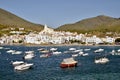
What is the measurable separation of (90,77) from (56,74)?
10210 mm

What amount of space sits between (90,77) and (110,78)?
467 cm

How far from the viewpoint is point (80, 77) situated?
73.2 m

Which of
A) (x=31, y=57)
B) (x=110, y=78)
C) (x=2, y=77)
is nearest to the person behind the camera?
(x=110, y=78)

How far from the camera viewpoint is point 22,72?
84750 millimetres

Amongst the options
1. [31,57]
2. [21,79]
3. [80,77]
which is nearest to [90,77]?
[80,77]

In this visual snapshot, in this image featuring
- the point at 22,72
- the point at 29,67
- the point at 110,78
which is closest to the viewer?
the point at 110,78

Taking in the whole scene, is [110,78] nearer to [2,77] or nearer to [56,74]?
[56,74]

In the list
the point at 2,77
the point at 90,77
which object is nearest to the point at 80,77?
the point at 90,77

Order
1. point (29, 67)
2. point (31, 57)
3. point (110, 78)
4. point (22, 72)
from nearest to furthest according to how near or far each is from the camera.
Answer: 1. point (110, 78)
2. point (22, 72)
3. point (29, 67)
4. point (31, 57)

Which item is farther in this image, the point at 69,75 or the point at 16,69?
the point at 16,69

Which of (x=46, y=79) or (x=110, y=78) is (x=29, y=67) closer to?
(x=46, y=79)

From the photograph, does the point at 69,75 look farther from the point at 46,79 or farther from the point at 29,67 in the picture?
the point at 29,67

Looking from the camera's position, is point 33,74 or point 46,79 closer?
point 46,79

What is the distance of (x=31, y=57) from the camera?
13212cm
